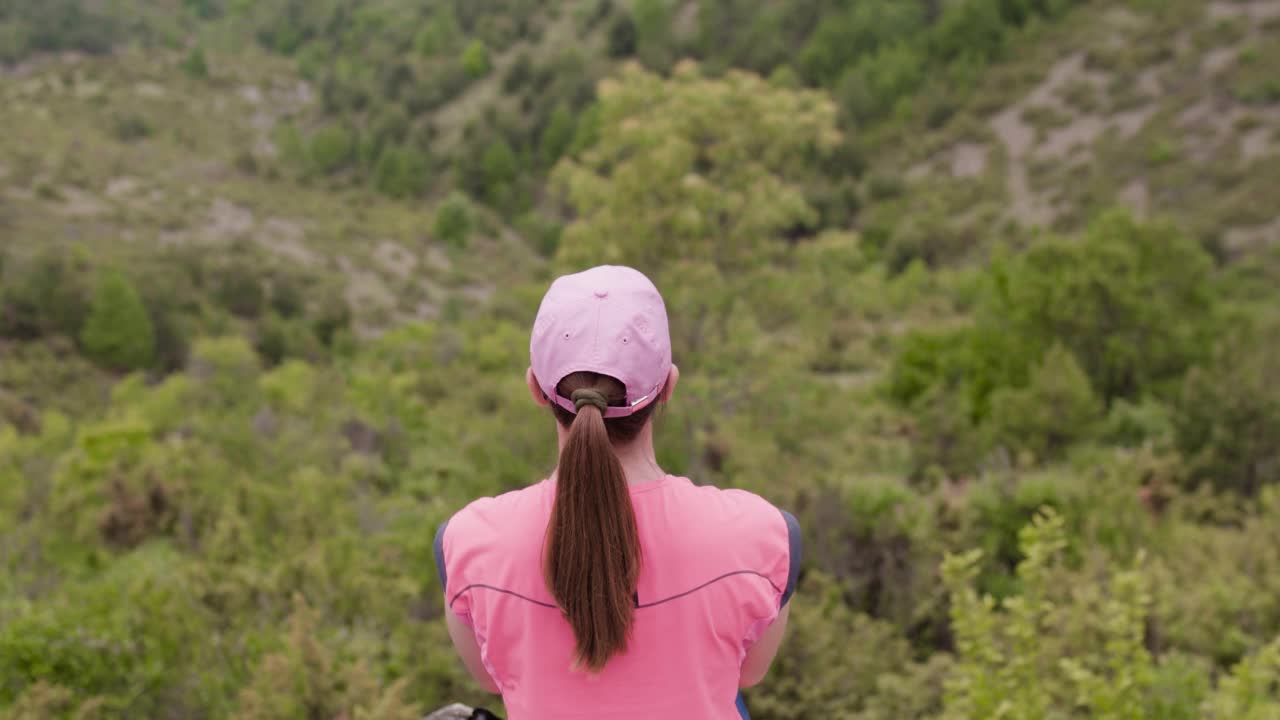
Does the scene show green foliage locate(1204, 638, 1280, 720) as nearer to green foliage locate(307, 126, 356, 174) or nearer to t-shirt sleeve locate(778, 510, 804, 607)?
t-shirt sleeve locate(778, 510, 804, 607)

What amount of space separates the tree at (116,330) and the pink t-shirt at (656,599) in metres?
20.7

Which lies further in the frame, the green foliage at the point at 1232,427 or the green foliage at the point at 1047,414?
the green foliage at the point at 1047,414

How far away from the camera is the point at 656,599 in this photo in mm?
1549

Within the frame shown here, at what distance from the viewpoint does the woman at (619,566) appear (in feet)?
4.97

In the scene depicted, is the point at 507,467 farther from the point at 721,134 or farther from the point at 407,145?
the point at 407,145

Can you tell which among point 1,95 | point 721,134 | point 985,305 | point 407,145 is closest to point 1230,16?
point 985,305

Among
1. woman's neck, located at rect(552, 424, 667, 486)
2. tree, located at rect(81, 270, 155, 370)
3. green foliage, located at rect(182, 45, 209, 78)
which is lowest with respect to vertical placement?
green foliage, located at rect(182, 45, 209, 78)

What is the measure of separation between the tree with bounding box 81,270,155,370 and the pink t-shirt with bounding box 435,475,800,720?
817 inches

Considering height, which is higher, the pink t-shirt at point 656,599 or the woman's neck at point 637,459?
the woman's neck at point 637,459

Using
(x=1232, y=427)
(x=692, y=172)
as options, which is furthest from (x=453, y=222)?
(x=1232, y=427)

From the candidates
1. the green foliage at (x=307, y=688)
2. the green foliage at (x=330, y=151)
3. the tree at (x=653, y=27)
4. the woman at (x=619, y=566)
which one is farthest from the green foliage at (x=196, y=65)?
the woman at (x=619, y=566)

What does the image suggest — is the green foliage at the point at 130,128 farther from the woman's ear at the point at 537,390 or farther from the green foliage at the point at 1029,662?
the woman's ear at the point at 537,390

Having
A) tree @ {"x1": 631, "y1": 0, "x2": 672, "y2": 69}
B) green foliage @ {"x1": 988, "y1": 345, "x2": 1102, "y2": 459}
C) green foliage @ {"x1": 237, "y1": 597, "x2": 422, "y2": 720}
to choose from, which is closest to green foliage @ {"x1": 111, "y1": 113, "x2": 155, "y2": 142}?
tree @ {"x1": 631, "y1": 0, "x2": 672, "y2": 69}

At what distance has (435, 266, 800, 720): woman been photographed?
4.97 ft
